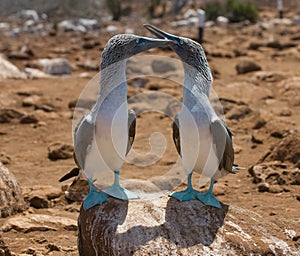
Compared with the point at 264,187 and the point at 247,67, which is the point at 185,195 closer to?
the point at 264,187

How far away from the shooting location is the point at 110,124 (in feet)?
15.4

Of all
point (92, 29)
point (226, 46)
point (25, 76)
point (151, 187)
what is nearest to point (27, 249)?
point (151, 187)

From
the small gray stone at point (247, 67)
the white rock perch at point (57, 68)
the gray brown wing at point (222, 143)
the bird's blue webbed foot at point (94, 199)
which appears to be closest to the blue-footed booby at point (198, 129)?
the gray brown wing at point (222, 143)

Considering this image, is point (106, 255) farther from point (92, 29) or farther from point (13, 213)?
point (92, 29)

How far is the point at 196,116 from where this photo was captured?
468cm

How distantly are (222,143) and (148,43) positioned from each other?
3.27ft

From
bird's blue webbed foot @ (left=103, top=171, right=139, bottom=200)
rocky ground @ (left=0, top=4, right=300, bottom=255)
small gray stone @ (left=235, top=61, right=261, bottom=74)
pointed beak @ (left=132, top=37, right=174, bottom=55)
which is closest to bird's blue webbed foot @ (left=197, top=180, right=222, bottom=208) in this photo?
bird's blue webbed foot @ (left=103, top=171, right=139, bottom=200)

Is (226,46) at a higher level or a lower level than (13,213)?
lower

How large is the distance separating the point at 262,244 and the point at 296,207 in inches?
76.8

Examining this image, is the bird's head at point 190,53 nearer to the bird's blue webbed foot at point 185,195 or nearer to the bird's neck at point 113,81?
the bird's neck at point 113,81

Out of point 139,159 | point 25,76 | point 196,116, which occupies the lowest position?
point 25,76

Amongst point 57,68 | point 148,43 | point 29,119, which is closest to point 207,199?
point 148,43

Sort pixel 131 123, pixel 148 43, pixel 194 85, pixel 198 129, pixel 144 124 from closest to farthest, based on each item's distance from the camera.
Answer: pixel 198 129
pixel 194 85
pixel 148 43
pixel 131 123
pixel 144 124

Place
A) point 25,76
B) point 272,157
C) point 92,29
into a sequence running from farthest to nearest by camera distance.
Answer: point 92,29 < point 25,76 < point 272,157
